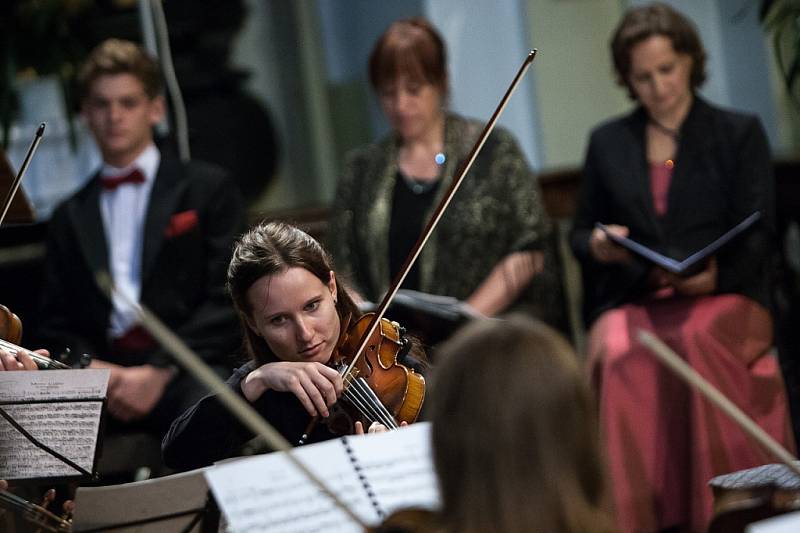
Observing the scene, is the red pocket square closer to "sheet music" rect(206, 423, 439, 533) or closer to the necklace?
the necklace

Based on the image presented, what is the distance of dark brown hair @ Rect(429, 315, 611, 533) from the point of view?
1095mm

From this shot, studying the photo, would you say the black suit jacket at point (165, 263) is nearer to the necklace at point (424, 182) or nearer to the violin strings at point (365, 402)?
the necklace at point (424, 182)

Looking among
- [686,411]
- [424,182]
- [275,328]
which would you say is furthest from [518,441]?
A: [424,182]

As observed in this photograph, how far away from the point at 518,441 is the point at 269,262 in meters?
0.83

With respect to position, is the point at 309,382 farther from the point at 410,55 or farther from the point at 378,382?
the point at 410,55

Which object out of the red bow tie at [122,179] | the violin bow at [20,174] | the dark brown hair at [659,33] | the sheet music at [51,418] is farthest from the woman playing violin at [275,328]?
the dark brown hair at [659,33]

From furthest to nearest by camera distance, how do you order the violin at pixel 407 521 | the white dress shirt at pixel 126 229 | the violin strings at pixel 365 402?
1. the white dress shirt at pixel 126 229
2. the violin strings at pixel 365 402
3. the violin at pixel 407 521

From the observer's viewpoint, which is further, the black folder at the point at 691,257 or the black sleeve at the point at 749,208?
the black sleeve at the point at 749,208

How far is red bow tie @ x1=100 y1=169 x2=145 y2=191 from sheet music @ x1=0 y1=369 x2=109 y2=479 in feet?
4.14

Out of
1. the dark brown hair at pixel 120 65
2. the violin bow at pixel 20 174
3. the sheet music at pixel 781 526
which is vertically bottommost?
the sheet music at pixel 781 526

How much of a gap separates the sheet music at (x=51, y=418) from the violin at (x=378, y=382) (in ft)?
1.14

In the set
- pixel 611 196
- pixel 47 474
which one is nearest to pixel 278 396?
pixel 47 474

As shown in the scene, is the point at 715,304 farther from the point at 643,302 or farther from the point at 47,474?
the point at 47,474

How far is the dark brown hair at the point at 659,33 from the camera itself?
9.90 feet
